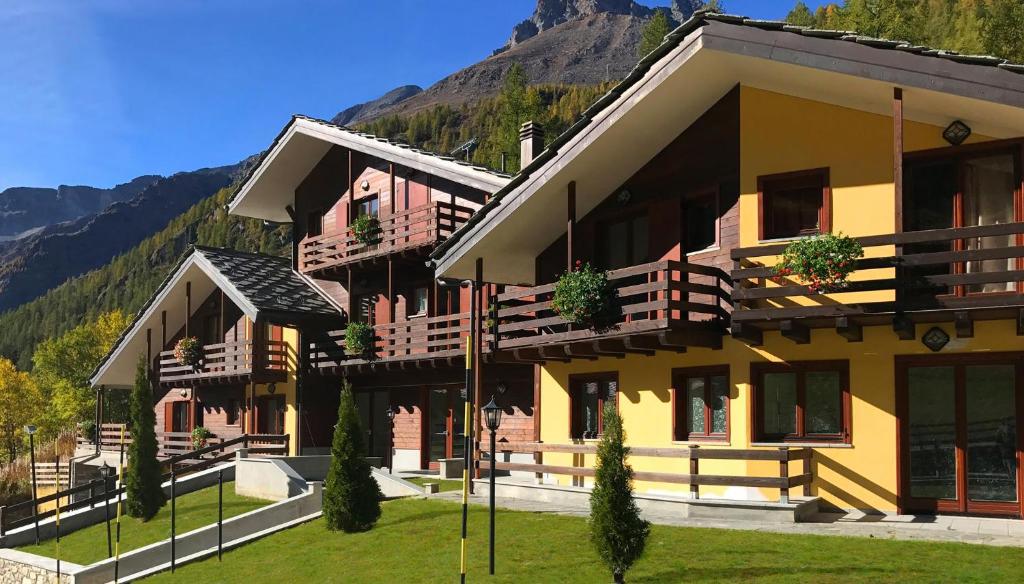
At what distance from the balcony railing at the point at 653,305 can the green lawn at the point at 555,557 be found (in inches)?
138

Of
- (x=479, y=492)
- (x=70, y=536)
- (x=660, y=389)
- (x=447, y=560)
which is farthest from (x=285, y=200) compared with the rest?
(x=447, y=560)

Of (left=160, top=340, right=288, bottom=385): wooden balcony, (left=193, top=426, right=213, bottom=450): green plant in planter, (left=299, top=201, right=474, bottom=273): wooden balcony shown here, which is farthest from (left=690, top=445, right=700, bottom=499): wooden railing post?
(left=193, top=426, right=213, bottom=450): green plant in planter

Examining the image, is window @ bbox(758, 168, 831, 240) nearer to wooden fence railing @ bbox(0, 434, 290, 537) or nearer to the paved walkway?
the paved walkway

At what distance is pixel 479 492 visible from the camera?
21.1 meters

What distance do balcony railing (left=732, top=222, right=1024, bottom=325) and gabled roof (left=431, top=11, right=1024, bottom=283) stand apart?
1.99 meters

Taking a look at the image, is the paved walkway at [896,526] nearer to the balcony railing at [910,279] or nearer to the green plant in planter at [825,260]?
the balcony railing at [910,279]

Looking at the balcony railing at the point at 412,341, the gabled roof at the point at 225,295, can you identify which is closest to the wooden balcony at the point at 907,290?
the balcony railing at the point at 412,341

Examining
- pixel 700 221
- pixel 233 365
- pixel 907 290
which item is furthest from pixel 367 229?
pixel 907 290

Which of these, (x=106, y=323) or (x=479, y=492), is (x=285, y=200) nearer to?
(x=479, y=492)

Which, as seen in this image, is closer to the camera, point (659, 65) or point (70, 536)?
point (659, 65)

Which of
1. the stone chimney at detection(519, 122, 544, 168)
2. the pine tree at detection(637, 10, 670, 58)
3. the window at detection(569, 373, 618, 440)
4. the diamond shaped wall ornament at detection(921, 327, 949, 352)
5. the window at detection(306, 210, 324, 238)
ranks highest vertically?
the pine tree at detection(637, 10, 670, 58)

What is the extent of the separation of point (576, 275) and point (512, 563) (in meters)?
6.15

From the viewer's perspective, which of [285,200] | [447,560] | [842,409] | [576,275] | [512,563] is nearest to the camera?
[512,563]

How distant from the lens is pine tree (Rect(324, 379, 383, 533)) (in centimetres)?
1844
